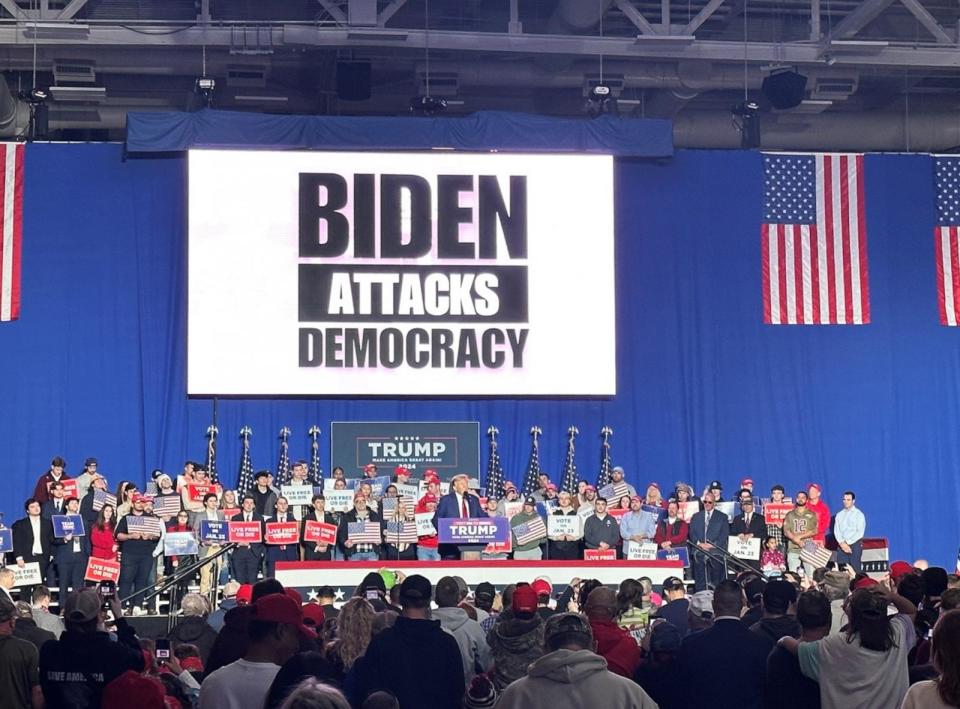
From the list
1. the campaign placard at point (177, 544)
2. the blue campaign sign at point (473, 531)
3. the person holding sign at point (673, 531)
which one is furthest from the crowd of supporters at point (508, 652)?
the person holding sign at point (673, 531)

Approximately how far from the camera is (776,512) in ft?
67.4

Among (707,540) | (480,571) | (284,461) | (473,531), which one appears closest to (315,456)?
(284,461)

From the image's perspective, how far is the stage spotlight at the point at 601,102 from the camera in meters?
23.0

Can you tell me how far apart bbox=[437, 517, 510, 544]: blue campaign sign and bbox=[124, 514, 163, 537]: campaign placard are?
3.53 meters

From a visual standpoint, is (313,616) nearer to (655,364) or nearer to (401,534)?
(401,534)

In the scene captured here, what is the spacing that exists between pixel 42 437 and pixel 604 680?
18.7 meters

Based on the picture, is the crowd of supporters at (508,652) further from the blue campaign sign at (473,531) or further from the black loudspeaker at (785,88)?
the black loudspeaker at (785,88)

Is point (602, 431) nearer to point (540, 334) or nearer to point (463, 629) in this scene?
point (540, 334)

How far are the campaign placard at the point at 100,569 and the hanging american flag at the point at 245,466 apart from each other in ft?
15.1

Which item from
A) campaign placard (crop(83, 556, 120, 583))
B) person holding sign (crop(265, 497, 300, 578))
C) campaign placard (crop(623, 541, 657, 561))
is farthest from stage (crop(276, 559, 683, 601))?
campaign placard (crop(83, 556, 120, 583))

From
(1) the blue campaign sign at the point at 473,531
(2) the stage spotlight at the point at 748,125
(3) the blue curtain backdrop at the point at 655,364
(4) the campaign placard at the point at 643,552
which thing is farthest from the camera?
(2) the stage spotlight at the point at 748,125

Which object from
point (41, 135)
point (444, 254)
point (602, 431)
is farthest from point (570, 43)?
point (41, 135)

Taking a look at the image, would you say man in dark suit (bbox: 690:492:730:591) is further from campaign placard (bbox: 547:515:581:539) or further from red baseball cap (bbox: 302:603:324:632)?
red baseball cap (bbox: 302:603:324:632)

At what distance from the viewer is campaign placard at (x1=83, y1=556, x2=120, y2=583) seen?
17.8 m
